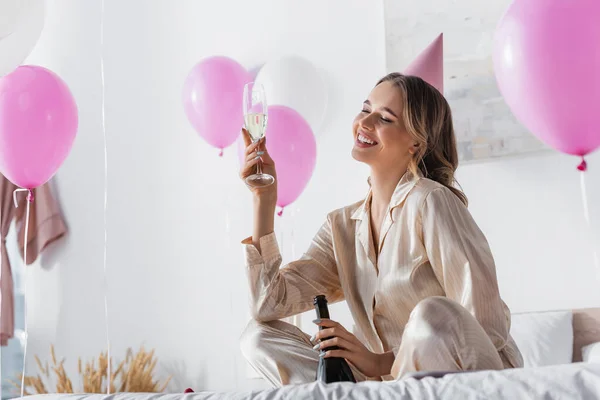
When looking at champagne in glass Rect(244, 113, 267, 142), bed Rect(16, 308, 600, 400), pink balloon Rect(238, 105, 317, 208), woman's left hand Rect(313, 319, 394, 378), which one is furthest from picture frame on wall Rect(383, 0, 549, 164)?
bed Rect(16, 308, 600, 400)

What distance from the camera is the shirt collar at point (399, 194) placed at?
1.80 metres

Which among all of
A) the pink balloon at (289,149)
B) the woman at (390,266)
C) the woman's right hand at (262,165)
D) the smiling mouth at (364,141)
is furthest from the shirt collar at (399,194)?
the pink balloon at (289,149)

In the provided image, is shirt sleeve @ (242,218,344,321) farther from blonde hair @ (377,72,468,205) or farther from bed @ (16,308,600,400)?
bed @ (16,308,600,400)

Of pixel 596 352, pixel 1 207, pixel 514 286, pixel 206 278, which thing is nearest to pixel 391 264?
pixel 596 352

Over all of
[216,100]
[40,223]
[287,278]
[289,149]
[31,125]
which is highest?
[216,100]

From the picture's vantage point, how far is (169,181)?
4.04 m

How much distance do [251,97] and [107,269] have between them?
254 cm

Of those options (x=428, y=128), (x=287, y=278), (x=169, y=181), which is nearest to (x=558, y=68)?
(x=428, y=128)

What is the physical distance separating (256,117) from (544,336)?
1533mm

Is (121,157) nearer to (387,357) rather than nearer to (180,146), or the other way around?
(180,146)

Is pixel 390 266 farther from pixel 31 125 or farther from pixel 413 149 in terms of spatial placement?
pixel 31 125

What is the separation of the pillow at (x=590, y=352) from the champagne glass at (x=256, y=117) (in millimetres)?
1374

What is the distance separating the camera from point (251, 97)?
1.78 meters

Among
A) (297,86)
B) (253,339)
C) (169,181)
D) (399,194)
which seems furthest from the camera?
(169,181)
